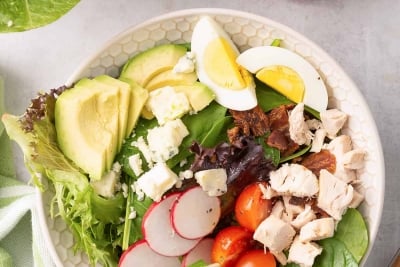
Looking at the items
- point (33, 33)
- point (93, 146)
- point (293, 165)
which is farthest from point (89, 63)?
point (293, 165)

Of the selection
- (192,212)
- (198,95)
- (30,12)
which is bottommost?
(192,212)

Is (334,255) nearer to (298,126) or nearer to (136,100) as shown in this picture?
(298,126)

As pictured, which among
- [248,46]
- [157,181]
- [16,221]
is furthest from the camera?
[16,221]

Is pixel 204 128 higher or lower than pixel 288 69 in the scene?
lower

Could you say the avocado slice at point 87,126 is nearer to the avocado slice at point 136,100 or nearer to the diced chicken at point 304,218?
the avocado slice at point 136,100

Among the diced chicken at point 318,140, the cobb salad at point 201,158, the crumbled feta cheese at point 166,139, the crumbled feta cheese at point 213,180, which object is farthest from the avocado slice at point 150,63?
the diced chicken at point 318,140

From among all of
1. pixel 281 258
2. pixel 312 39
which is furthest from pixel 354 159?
pixel 312 39
